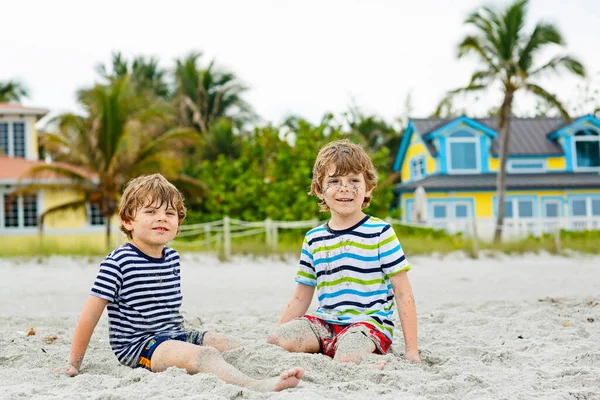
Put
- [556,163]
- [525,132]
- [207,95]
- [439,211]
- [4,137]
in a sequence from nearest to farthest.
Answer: [4,137] → [439,211] → [556,163] → [525,132] → [207,95]

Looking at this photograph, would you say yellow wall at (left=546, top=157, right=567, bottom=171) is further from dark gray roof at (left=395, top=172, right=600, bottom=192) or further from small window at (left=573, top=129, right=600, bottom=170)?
small window at (left=573, top=129, right=600, bottom=170)

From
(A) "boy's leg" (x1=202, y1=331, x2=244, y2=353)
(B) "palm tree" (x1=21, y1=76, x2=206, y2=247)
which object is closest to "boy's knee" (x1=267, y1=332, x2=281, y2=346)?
(A) "boy's leg" (x1=202, y1=331, x2=244, y2=353)

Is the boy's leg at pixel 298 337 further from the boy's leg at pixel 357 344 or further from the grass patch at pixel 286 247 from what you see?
the grass patch at pixel 286 247

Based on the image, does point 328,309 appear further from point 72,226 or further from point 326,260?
point 72,226

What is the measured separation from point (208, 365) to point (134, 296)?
584mm

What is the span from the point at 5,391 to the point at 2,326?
2.49 metres

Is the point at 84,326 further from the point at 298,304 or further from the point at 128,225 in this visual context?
the point at 298,304

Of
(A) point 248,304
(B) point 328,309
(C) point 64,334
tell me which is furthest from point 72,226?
(B) point 328,309

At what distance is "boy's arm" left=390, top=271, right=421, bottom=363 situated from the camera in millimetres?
3564

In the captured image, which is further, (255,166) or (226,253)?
(255,166)

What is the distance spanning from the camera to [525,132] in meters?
27.1

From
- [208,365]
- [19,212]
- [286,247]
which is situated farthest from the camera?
[19,212]

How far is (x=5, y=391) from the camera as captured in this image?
300 cm

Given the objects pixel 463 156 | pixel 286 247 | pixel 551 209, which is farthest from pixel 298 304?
pixel 551 209
